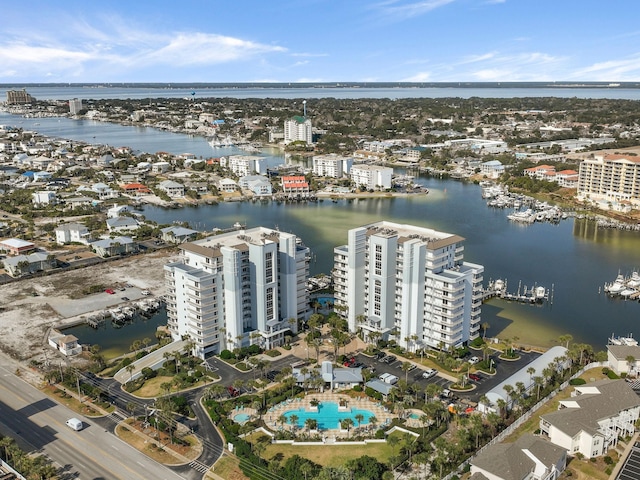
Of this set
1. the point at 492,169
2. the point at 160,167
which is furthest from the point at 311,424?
the point at 160,167

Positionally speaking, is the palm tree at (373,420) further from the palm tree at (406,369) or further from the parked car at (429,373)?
the parked car at (429,373)

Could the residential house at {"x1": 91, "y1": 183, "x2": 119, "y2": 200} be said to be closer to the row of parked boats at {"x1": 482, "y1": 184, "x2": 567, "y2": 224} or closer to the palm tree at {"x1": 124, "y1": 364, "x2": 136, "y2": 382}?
the row of parked boats at {"x1": 482, "y1": 184, "x2": 567, "y2": 224}

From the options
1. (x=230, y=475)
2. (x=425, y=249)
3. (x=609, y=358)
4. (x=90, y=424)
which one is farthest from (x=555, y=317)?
(x=90, y=424)

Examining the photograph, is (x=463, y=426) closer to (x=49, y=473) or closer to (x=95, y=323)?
(x=49, y=473)

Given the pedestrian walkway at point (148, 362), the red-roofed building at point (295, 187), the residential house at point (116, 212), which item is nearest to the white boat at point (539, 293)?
the pedestrian walkway at point (148, 362)

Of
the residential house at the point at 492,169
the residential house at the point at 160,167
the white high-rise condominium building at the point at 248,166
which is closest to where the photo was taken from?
the white high-rise condominium building at the point at 248,166

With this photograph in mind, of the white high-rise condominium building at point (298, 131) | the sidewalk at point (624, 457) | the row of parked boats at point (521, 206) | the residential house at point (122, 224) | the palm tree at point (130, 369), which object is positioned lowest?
the sidewalk at point (624, 457)

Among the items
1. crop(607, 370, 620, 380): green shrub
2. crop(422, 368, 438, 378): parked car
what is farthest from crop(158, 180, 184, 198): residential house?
crop(607, 370, 620, 380): green shrub
